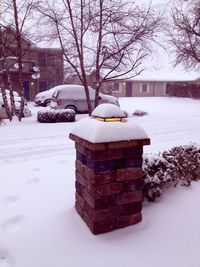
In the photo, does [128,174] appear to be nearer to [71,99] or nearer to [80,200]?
[80,200]

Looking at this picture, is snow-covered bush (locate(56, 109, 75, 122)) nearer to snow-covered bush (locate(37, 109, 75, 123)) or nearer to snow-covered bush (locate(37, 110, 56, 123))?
snow-covered bush (locate(37, 109, 75, 123))

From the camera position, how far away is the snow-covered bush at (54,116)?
12852 mm

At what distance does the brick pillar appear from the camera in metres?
2.95

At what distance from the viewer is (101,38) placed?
13609 millimetres

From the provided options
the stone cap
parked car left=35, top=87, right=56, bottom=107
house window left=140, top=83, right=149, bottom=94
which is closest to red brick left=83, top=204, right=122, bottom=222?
the stone cap

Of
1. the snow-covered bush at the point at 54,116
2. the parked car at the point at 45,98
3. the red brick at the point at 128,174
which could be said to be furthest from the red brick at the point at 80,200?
the parked car at the point at 45,98

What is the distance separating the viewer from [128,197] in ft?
10.3

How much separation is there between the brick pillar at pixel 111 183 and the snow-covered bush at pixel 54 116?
9.85 m

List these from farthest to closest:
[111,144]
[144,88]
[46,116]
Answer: [144,88] < [46,116] < [111,144]

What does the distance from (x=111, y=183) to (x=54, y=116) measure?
1027cm

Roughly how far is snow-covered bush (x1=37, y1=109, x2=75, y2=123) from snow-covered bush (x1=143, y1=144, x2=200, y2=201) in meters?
9.02

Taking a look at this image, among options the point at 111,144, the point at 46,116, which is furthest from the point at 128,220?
the point at 46,116

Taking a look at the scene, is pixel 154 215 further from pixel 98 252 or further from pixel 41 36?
pixel 41 36

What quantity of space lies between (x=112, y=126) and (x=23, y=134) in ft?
24.8
